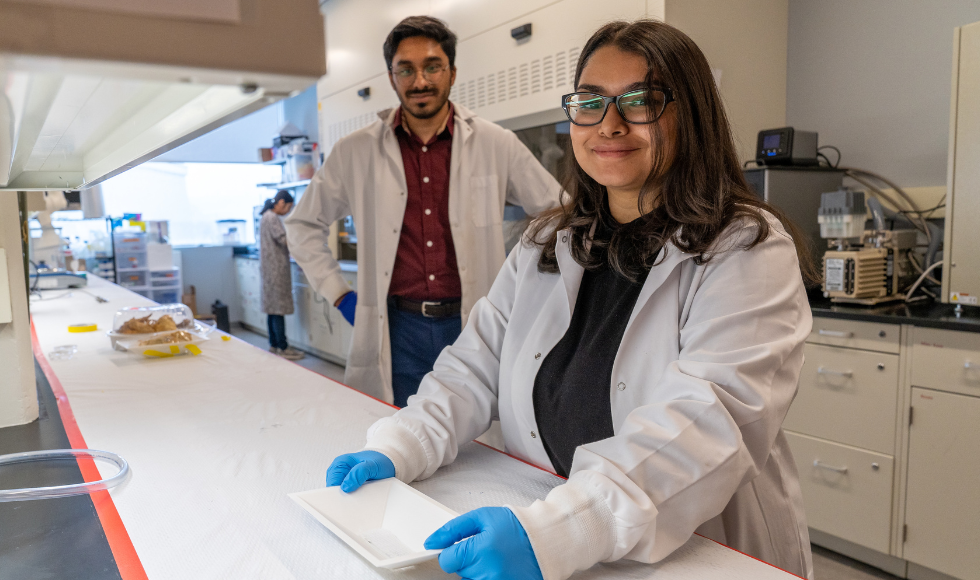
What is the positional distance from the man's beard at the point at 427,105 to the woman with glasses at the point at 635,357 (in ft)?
3.14

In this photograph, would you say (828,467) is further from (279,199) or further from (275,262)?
(279,199)

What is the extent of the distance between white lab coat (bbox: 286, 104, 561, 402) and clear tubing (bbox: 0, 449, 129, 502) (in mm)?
1097

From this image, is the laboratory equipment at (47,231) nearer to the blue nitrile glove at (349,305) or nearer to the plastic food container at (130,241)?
the plastic food container at (130,241)

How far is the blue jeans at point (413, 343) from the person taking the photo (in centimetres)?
216

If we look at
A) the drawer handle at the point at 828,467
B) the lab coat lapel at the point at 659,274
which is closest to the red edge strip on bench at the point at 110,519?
the lab coat lapel at the point at 659,274

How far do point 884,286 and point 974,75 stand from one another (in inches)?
27.7

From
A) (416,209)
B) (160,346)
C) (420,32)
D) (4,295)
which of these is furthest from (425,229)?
(4,295)

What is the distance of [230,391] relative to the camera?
1.60 meters

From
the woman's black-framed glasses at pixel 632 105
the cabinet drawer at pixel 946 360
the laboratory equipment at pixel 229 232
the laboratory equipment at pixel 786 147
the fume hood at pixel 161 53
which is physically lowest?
the cabinet drawer at pixel 946 360

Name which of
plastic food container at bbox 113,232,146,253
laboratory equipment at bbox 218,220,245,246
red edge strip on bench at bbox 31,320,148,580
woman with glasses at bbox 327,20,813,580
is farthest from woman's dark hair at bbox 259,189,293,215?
woman with glasses at bbox 327,20,813,580

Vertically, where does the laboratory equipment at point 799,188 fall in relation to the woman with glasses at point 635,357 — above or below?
above

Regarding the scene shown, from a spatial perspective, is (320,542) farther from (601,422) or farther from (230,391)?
(230,391)

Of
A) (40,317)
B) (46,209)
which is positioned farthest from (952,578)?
(46,209)

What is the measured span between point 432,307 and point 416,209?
34cm
